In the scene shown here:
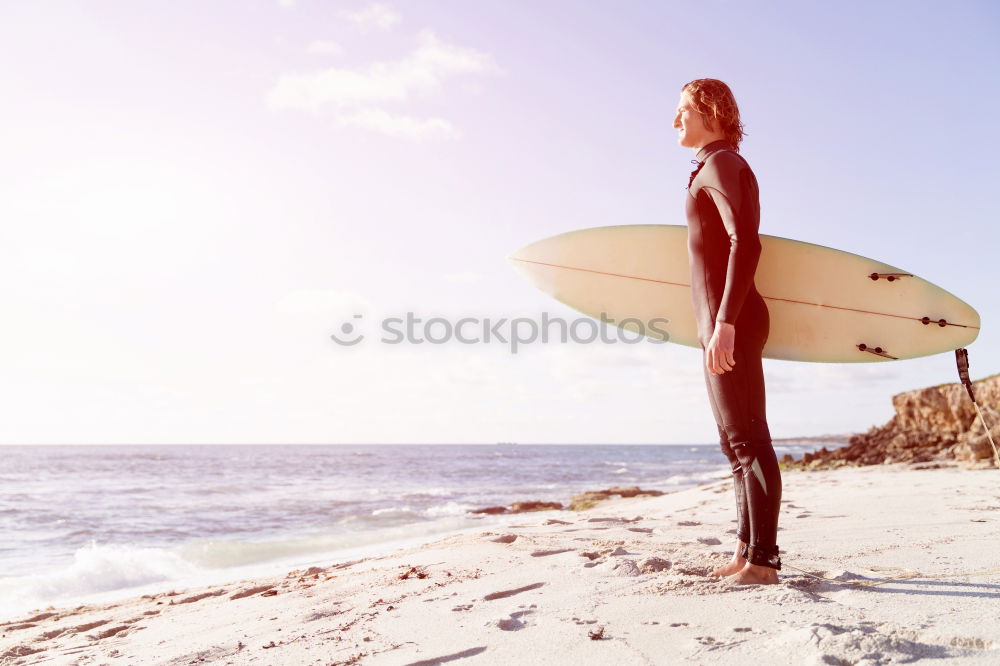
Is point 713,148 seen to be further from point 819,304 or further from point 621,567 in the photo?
point 621,567

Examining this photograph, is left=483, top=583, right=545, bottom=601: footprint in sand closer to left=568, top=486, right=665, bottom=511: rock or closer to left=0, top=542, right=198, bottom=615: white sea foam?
left=0, top=542, right=198, bottom=615: white sea foam

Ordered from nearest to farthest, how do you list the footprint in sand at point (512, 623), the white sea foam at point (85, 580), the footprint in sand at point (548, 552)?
the footprint in sand at point (512, 623) → the footprint in sand at point (548, 552) → the white sea foam at point (85, 580)

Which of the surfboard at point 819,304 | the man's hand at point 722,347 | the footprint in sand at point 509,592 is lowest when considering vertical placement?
the footprint in sand at point 509,592

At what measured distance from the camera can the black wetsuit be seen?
2.18 metres

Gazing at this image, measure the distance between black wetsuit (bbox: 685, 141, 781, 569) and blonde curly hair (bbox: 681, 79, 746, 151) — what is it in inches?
3.2

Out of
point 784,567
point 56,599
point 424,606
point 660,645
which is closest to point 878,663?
point 660,645

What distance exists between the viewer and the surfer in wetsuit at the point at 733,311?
2.17 metres

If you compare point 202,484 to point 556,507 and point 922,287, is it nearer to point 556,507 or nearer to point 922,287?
point 556,507

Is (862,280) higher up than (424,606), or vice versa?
(862,280)

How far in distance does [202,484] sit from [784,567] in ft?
61.3

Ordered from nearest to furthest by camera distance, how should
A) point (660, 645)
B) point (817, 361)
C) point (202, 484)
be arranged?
point (660, 645) < point (817, 361) < point (202, 484)

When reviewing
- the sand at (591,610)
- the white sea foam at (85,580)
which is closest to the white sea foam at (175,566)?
the white sea foam at (85,580)

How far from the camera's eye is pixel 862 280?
11.1 ft

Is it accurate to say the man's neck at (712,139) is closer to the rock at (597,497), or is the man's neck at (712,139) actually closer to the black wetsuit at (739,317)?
the black wetsuit at (739,317)
